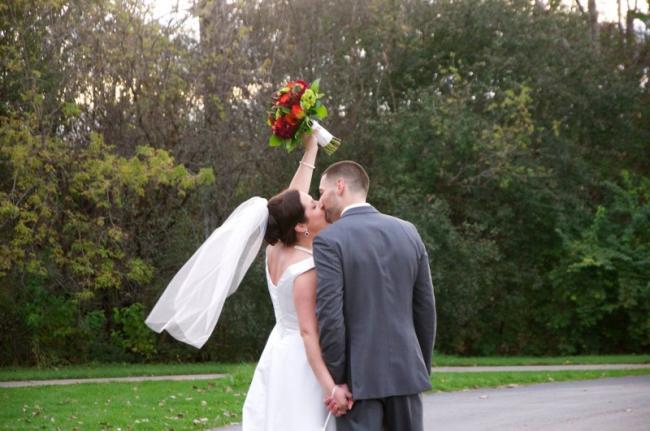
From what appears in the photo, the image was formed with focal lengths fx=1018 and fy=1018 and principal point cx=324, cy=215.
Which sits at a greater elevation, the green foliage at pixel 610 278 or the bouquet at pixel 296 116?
the bouquet at pixel 296 116

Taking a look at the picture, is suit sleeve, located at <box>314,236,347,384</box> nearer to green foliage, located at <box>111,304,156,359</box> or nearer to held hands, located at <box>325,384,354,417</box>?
held hands, located at <box>325,384,354,417</box>

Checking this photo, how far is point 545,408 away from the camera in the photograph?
41.5ft

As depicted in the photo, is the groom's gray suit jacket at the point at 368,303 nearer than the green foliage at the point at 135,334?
Yes

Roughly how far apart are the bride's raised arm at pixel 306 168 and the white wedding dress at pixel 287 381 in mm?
759

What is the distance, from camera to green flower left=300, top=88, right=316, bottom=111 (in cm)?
670

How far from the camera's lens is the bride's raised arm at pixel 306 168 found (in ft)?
21.4

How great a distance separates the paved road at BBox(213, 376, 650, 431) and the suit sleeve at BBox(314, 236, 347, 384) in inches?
227

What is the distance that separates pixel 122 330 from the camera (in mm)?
22359

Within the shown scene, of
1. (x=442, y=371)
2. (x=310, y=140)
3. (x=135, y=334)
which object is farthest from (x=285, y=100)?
(x=135, y=334)

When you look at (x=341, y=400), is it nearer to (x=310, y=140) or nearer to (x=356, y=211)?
(x=356, y=211)

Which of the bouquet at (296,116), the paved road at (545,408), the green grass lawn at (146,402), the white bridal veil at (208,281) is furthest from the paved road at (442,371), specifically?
the bouquet at (296,116)

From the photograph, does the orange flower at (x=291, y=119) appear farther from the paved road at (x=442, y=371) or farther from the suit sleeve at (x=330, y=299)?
the paved road at (x=442, y=371)

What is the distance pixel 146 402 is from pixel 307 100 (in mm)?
7431

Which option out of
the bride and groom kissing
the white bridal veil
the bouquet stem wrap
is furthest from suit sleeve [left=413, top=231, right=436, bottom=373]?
the bouquet stem wrap
